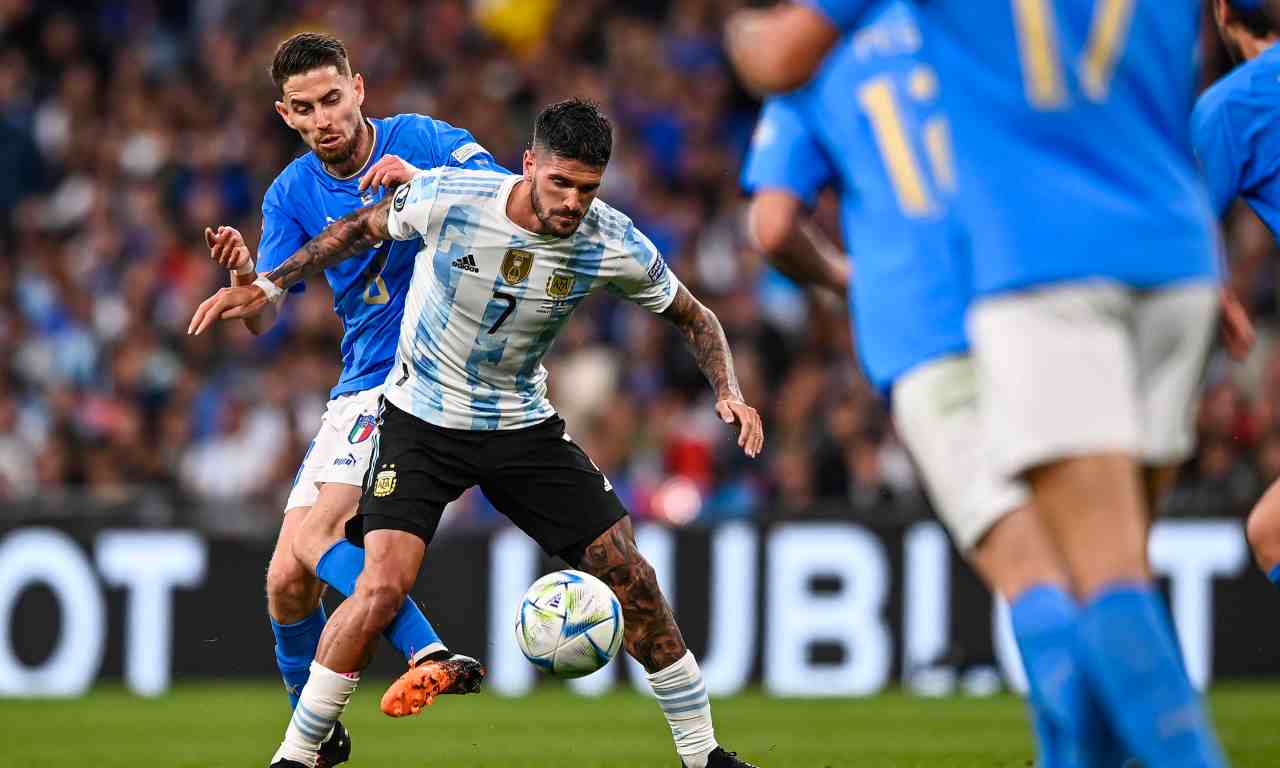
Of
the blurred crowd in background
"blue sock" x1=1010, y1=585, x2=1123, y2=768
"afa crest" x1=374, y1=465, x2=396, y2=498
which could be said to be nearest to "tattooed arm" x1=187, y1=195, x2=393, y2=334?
"afa crest" x1=374, y1=465, x2=396, y2=498

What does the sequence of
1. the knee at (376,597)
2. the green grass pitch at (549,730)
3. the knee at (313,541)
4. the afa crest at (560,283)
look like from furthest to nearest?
the green grass pitch at (549,730) < the knee at (313,541) < the afa crest at (560,283) < the knee at (376,597)

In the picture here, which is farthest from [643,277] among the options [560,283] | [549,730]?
[549,730]

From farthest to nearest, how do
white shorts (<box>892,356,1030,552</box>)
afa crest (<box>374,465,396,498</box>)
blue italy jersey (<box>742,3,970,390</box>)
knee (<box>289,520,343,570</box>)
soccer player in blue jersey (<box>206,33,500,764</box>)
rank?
soccer player in blue jersey (<box>206,33,500,764</box>) → knee (<box>289,520,343,570</box>) → afa crest (<box>374,465,396,498</box>) → blue italy jersey (<box>742,3,970,390</box>) → white shorts (<box>892,356,1030,552</box>)

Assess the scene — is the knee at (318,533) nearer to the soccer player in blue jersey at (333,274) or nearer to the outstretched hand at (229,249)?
the soccer player in blue jersey at (333,274)

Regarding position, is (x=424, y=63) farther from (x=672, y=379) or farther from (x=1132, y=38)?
(x=1132, y=38)

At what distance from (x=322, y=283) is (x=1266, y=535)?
10.2m

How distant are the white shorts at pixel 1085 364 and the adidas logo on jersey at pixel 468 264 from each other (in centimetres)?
317

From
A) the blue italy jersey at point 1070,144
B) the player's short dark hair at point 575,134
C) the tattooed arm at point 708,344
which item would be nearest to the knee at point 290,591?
the tattooed arm at point 708,344

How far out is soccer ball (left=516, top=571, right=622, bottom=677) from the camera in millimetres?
6383

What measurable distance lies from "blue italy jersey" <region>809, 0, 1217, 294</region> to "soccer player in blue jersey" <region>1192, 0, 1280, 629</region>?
2365 millimetres

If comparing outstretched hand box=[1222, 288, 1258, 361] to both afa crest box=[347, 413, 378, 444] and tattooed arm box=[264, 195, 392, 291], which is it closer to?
tattooed arm box=[264, 195, 392, 291]

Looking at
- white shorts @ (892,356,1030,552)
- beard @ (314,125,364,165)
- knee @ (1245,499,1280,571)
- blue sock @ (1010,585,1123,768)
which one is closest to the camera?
blue sock @ (1010,585,1123,768)

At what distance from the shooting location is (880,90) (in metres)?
4.59

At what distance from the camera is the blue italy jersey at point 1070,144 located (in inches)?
132
